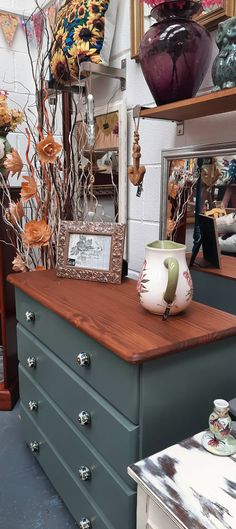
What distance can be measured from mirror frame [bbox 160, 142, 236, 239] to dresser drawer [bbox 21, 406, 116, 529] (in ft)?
2.82

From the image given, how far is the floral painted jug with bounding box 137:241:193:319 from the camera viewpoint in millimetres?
958

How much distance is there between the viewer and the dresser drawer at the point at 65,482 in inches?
43.0

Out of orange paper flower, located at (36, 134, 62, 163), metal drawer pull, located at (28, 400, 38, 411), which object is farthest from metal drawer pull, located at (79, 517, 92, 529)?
orange paper flower, located at (36, 134, 62, 163)

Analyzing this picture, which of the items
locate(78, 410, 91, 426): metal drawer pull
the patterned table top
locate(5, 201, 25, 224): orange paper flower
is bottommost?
locate(78, 410, 91, 426): metal drawer pull

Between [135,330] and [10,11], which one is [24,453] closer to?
[135,330]

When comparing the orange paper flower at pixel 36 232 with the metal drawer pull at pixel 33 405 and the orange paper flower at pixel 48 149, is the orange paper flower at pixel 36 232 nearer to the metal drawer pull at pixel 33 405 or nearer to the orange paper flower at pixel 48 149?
the orange paper flower at pixel 48 149

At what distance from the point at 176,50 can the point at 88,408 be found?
0.97 meters

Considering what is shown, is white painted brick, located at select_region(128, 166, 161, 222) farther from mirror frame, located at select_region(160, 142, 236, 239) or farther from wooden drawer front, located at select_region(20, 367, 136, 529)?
wooden drawer front, located at select_region(20, 367, 136, 529)

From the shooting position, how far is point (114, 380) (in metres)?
0.91

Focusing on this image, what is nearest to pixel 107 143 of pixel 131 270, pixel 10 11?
pixel 131 270

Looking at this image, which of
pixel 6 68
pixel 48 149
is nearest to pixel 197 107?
pixel 48 149

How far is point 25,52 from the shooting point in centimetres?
238

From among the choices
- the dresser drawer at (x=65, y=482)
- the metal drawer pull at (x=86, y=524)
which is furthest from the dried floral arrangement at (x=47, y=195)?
the metal drawer pull at (x=86, y=524)

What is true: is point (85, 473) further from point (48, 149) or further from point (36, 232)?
point (48, 149)
